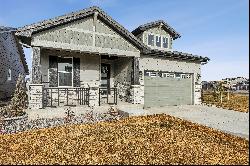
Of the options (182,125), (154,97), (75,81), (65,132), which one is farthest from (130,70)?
(65,132)

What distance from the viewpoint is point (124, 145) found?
22.1 feet

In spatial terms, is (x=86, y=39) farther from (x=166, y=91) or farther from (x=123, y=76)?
(x=166, y=91)

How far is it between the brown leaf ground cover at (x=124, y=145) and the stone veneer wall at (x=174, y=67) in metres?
7.49

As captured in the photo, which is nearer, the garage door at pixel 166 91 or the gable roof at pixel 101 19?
the gable roof at pixel 101 19

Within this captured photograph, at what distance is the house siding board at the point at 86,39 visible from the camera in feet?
41.4

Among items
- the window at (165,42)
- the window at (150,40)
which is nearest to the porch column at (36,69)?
the window at (150,40)

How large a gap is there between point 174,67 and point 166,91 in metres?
3.05

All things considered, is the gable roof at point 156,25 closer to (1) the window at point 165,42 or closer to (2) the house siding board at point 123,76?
(1) the window at point 165,42

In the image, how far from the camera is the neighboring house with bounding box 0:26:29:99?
62.9ft

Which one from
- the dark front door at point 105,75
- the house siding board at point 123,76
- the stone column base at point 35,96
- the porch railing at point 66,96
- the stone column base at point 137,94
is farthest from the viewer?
the dark front door at point 105,75

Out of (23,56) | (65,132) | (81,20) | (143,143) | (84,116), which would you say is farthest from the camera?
(23,56)

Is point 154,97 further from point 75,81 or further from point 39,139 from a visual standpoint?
point 39,139

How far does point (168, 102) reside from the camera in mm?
15719

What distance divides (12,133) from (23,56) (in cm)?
2090
